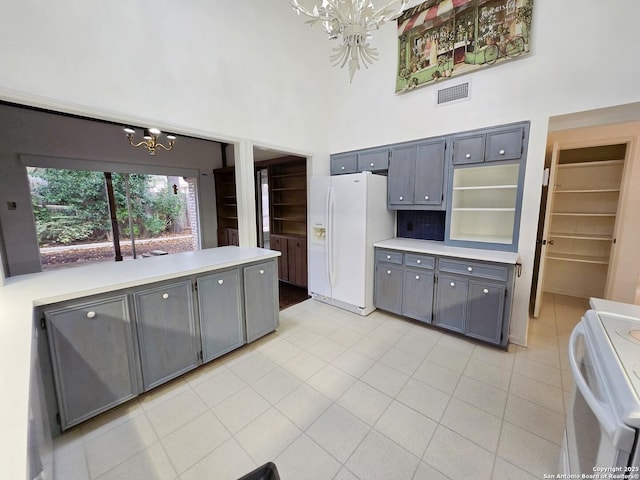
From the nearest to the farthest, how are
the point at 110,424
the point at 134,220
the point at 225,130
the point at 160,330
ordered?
the point at 110,424 → the point at 160,330 → the point at 225,130 → the point at 134,220

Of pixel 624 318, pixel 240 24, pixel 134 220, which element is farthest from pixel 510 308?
pixel 134 220

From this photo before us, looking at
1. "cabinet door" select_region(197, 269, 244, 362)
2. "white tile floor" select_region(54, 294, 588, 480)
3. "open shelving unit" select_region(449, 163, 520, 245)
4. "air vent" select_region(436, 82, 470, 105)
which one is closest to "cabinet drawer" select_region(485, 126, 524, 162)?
"open shelving unit" select_region(449, 163, 520, 245)

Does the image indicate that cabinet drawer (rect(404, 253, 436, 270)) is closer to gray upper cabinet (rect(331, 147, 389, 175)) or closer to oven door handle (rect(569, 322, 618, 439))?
gray upper cabinet (rect(331, 147, 389, 175))

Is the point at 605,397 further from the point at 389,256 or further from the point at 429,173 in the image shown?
the point at 429,173

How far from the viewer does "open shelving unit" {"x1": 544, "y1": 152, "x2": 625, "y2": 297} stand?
11.1 feet

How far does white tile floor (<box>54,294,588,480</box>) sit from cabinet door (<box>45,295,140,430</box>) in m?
0.17

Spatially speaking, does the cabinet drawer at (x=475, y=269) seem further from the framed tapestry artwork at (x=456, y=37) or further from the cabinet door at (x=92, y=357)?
the cabinet door at (x=92, y=357)

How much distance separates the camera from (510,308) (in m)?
2.37

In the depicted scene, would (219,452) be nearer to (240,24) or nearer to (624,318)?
(624,318)

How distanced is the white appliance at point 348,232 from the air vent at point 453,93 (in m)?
1.04

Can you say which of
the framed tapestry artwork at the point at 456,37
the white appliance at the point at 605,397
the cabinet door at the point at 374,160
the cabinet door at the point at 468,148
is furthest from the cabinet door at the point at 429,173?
the white appliance at the point at 605,397

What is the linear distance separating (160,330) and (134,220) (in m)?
3.75

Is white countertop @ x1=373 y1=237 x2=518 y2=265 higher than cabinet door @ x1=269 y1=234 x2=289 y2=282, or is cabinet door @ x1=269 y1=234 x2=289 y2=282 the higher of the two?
white countertop @ x1=373 y1=237 x2=518 y2=265

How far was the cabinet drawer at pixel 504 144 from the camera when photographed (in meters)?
2.44
